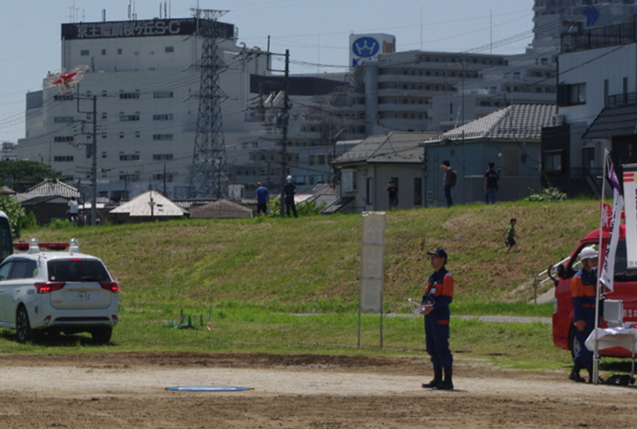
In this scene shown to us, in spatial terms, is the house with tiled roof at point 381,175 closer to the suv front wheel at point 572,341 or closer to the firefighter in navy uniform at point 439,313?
the suv front wheel at point 572,341

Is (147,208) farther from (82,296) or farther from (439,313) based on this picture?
(439,313)

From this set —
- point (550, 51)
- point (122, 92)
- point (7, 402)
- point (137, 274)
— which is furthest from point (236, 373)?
point (122, 92)

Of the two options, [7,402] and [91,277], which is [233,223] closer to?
[91,277]

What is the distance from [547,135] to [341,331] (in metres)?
31.5

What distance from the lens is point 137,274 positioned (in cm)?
4066

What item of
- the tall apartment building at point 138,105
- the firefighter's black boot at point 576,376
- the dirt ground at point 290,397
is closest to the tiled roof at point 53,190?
the tall apartment building at point 138,105

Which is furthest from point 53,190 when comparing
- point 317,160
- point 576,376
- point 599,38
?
point 576,376

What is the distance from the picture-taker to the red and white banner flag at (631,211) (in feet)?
42.4

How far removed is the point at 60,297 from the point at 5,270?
7.74 ft

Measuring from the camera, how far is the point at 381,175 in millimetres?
60906

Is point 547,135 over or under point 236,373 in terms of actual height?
over

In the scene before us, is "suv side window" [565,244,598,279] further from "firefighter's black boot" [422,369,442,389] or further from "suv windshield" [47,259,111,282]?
"suv windshield" [47,259,111,282]

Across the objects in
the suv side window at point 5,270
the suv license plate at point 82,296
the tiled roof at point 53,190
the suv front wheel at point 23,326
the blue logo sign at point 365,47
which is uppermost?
the blue logo sign at point 365,47

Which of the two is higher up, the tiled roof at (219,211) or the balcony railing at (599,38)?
the balcony railing at (599,38)
